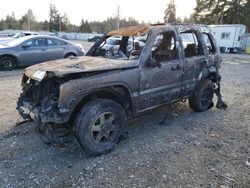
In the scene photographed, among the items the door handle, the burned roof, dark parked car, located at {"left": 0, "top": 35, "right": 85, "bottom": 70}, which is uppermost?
the burned roof

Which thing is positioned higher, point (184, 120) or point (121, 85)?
point (121, 85)

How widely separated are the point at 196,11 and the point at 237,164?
4529 centimetres

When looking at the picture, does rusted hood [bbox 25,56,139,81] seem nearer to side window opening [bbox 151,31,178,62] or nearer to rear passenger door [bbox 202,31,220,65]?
side window opening [bbox 151,31,178,62]

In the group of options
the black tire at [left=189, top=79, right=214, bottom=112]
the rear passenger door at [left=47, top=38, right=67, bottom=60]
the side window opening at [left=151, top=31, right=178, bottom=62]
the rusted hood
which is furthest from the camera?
the rear passenger door at [left=47, top=38, right=67, bottom=60]

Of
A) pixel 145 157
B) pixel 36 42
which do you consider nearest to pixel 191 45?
pixel 145 157

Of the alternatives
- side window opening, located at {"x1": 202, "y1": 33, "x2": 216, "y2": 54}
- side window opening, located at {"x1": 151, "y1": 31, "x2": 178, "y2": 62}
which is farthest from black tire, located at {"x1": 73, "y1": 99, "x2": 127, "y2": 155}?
side window opening, located at {"x1": 202, "y1": 33, "x2": 216, "y2": 54}

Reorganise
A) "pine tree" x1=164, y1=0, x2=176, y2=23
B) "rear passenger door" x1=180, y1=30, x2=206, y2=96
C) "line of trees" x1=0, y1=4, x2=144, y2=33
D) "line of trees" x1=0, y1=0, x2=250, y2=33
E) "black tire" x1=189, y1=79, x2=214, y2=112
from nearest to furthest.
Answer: "rear passenger door" x1=180, y1=30, x2=206, y2=96 → "black tire" x1=189, y1=79, x2=214, y2=112 → "line of trees" x1=0, y1=0, x2=250, y2=33 → "pine tree" x1=164, y1=0, x2=176, y2=23 → "line of trees" x1=0, y1=4, x2=144, y2=33

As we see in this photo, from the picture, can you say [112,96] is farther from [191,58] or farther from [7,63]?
[7,63]

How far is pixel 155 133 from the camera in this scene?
5109 mm

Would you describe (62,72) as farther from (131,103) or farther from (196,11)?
(196,11)

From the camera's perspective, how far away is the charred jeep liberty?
3896 millimetres

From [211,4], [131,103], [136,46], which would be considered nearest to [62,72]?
[131,103]

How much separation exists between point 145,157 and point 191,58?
2442 mm

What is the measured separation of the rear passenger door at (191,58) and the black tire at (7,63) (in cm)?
878
